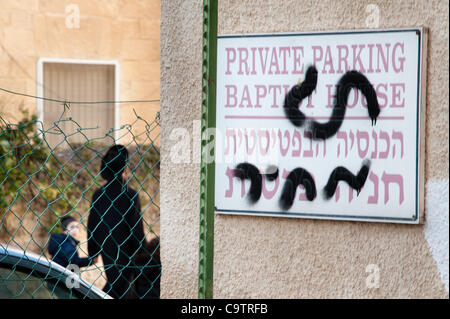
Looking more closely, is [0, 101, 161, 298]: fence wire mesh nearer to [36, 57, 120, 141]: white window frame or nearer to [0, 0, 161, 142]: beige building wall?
[36, 57, 120, 141]: white window frame

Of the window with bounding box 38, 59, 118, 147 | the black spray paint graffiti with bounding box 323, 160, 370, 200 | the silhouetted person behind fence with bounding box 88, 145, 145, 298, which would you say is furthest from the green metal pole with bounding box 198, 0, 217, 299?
the window with bounding box 38, 59, 118, 147

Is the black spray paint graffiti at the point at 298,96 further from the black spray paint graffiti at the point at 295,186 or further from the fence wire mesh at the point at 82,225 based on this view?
the fence wire mesh at the point at 82,225

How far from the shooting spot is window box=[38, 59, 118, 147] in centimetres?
782

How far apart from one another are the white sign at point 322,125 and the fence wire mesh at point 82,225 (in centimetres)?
40

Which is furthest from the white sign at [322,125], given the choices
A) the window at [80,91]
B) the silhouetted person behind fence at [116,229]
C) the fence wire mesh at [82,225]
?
the window at [80,91]

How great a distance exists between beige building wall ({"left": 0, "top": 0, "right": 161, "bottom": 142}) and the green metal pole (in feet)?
17.7

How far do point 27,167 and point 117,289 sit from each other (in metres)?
2.66

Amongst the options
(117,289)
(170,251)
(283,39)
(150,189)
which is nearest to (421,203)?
(283,39)

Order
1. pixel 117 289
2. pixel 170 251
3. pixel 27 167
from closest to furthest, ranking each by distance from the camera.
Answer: pixel 170 251 < pixel 117 289 < pixel 27 167

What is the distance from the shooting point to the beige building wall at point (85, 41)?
297 inches

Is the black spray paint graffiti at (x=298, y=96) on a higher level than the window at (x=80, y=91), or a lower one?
lower

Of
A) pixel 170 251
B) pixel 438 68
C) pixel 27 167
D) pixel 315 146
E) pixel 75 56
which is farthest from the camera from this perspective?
pixel 75 56
